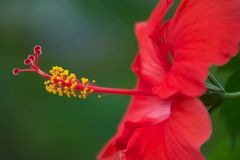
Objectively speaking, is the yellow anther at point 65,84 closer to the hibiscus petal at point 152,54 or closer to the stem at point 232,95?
the hibiscus petal at point 152,54

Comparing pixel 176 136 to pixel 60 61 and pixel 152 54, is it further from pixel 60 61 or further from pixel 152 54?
pixel 60 61

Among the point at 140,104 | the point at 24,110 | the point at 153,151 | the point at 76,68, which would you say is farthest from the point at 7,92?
the point at 153,151

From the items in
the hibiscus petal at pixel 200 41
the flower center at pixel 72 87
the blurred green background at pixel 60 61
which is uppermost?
the flower center at pixel 72 87

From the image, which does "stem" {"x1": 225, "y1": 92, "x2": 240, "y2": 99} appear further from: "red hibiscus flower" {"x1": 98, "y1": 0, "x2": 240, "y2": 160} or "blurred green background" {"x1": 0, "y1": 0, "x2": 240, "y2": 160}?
"blurred green background" {"x1": 0, "y1": 0, "x2": 240, "y2": 160}

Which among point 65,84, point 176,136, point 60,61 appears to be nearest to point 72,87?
point 65,84

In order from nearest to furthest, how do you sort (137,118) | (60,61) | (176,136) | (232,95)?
(176,136), (232,95), (137,118), (60,61)

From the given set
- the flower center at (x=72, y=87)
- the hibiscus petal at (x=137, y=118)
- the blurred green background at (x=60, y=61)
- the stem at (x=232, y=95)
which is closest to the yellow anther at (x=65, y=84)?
the flower center at (x=72, y=87)

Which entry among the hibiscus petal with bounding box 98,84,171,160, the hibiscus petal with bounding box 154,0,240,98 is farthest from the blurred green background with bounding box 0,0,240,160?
the hibiscus petal with bounding box 154,0,240,98
